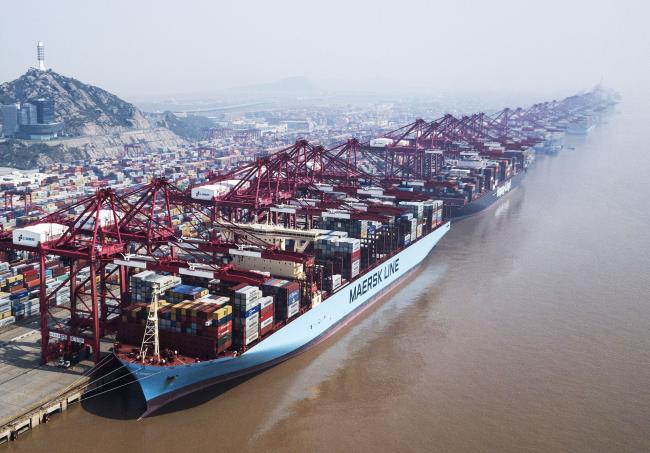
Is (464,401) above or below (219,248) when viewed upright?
below

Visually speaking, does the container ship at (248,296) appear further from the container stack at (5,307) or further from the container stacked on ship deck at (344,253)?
the container stack at (5,307)

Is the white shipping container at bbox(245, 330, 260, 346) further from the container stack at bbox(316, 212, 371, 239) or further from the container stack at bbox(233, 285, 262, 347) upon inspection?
the container stack at bbox(316, 212, 371, 239)

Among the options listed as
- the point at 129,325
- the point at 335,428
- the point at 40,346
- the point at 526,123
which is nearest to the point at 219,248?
the point at 129,325

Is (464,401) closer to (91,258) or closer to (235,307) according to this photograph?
(235,307)

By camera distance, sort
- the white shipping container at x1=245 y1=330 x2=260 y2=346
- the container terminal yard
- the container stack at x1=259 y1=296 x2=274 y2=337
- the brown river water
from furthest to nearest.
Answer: the container stack at x1=259 y1=296 x2=274 y2=337, the white shipping container at x1=245 y1=330 x2=260 y2=346, the container terminal yard, the brown river water

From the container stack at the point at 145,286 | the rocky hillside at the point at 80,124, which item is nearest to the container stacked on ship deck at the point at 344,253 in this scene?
the container stack at the point at 145,286

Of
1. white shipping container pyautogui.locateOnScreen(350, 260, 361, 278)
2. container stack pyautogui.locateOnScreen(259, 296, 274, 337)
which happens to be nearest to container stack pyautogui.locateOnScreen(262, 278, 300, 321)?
container stack pyautogui.locateOnScreen(259, 296, 274, 337)
